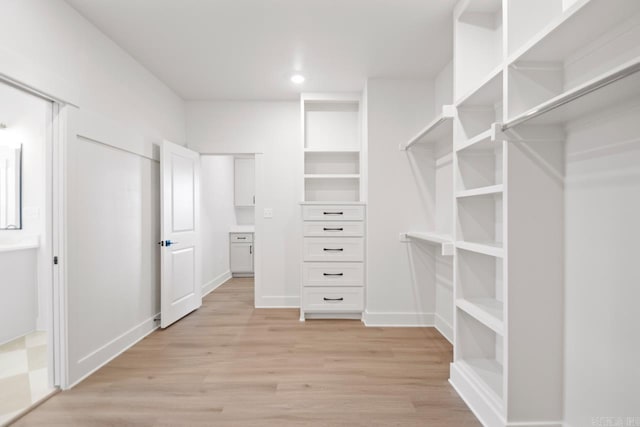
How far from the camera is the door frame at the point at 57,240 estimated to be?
218 cm

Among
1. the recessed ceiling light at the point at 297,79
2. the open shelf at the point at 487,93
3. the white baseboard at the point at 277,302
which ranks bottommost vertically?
the white baseboard at the point at 277,302

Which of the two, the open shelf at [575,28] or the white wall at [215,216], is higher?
the open shelf at [575,28]

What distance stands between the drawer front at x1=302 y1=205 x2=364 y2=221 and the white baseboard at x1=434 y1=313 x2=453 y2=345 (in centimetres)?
130

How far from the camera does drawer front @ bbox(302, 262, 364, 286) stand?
3.58 m

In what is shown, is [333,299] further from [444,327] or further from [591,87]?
[591,87]

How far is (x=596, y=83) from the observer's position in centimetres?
100

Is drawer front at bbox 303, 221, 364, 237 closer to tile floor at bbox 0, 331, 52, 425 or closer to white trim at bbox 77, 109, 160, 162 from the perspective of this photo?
white trim at bbox 77, 109, 160, 162

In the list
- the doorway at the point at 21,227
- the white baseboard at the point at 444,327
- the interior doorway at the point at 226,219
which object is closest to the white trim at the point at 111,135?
the doorway at the point at 21,227

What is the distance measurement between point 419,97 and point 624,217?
253cm

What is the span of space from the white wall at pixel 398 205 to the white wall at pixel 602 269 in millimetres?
1856

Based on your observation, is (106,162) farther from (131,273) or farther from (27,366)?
(27,366)

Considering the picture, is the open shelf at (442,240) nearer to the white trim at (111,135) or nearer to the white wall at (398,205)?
the white wall at (398,205)

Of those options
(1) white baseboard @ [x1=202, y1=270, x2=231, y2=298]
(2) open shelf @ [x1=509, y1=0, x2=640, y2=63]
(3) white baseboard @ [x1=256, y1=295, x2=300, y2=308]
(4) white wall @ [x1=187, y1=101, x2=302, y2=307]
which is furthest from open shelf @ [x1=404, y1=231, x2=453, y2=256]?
(1) white baseboard @ [x1=202, y1=270, x2=231, y2=298]

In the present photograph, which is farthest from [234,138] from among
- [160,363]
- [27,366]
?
[27,366]
